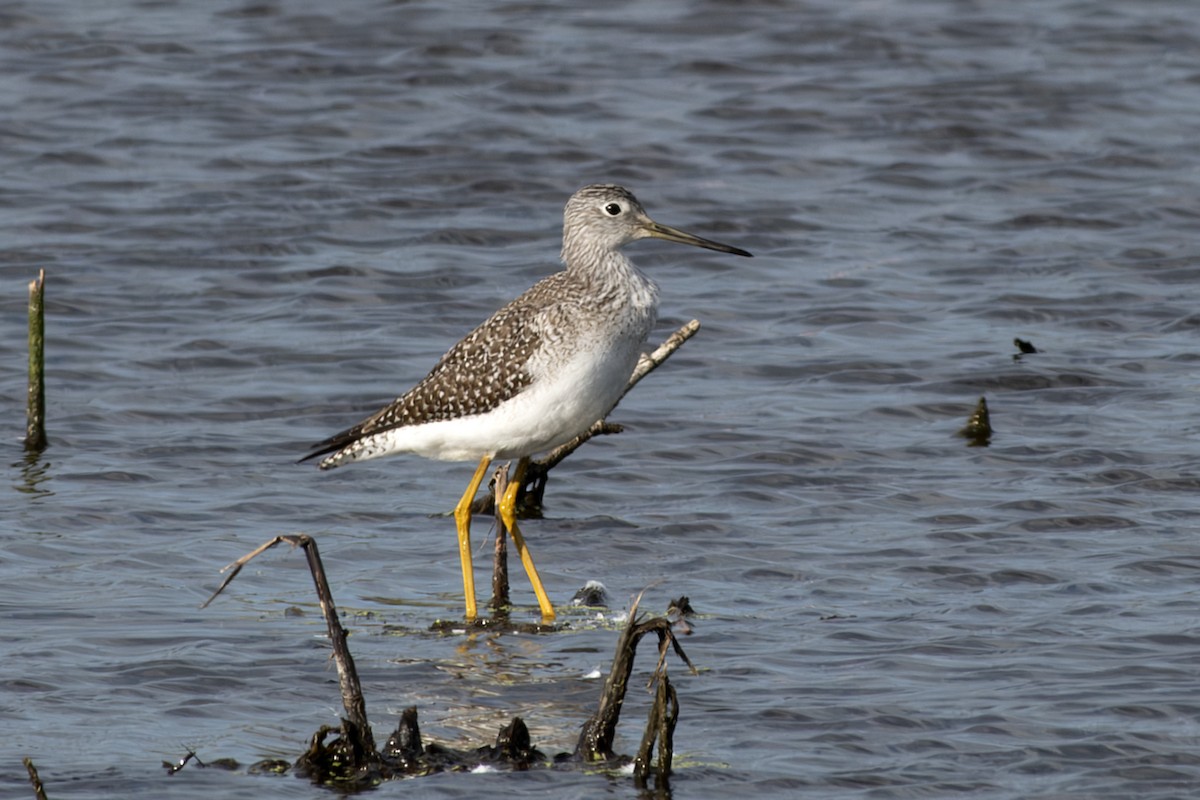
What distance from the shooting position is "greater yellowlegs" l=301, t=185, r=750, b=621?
10398mm

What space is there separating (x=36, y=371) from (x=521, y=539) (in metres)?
3.78

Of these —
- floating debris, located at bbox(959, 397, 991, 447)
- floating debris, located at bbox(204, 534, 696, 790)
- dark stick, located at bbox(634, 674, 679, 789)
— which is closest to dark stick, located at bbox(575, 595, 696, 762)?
floating debris, located at bbox(204, 534, 696, 790)

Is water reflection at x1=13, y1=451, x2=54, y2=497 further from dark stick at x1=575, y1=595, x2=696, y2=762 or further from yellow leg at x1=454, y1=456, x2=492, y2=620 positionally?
dark stick at x1=575, y1=595, x2=696, y2=762

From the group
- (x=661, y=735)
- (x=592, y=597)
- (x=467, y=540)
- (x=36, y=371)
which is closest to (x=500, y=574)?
(x=467, y=540)

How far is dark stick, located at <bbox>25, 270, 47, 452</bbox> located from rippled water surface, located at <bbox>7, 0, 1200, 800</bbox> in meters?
0.20

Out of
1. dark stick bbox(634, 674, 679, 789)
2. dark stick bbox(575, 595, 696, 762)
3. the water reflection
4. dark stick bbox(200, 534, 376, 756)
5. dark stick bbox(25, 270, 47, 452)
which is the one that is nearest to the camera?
dark stick bbox(200, 534, 376, 756)

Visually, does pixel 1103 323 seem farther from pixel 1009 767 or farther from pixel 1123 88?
pixel 1009 767

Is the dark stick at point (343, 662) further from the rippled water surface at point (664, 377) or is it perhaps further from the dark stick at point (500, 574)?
the dark stick at point (500, 574)

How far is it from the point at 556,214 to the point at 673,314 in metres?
2.98

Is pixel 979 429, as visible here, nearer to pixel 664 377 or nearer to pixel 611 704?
pixel 664 377

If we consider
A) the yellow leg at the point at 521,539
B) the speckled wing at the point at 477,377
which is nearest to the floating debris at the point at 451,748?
the yellow leg at the point at 521,539

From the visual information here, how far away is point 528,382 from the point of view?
34.3 ft

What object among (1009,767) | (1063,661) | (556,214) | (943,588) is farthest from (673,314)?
(1009,767)

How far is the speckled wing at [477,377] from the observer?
10562mm
